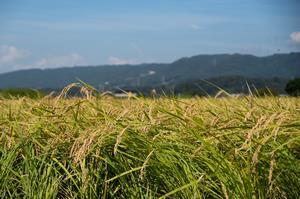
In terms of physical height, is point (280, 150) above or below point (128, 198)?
above

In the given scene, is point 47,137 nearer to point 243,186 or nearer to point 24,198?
point 24,198

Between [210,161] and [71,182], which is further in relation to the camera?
[71,182]

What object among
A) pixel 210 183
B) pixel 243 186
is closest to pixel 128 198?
pixel 210 183

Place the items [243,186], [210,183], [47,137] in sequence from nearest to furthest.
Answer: [243,186], [210,183], [47,137]

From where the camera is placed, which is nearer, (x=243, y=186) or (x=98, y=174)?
(x=243, y=186)

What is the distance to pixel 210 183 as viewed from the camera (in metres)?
2.57

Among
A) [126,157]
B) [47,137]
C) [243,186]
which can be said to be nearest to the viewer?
[243,186]

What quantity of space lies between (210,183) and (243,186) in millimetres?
226

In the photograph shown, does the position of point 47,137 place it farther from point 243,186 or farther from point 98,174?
point 243,186

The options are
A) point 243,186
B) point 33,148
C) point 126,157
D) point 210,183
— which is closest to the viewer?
point 243,186

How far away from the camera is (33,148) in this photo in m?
2.95

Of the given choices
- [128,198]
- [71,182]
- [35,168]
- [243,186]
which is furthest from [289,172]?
[35,168]

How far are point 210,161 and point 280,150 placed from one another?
0.42 m

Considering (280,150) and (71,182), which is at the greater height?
(280,150)
